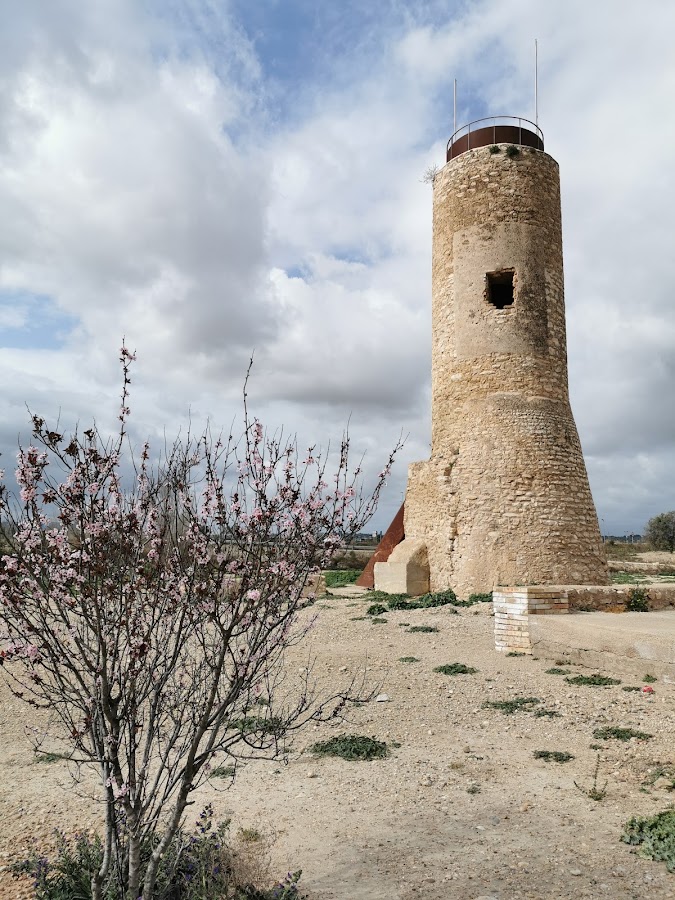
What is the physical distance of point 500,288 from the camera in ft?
46.8

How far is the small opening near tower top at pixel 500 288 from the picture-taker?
1361 cm

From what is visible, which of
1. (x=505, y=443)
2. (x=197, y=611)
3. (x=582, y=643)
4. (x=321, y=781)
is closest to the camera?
(x=197, y=611)

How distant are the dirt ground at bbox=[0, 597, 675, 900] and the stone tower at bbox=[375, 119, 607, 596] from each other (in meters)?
5.55

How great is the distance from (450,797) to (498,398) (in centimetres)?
987

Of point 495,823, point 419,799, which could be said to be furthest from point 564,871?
point 419,799

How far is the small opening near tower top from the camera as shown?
1361cm

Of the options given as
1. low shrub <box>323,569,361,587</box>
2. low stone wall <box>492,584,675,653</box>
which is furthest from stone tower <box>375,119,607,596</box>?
low shrub <box>323,569,361,587</box>

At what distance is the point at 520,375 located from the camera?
13.1 metres

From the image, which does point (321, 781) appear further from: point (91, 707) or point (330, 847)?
point (91, 707)

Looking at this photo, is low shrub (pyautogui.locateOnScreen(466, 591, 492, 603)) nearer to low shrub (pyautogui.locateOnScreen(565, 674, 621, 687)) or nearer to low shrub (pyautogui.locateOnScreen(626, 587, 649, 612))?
low shrub (pyautogui.locateOnScreen(626, 587, 649, 612))

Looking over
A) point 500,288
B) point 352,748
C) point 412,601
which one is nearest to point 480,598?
point 412,601

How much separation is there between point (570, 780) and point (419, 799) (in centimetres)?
114

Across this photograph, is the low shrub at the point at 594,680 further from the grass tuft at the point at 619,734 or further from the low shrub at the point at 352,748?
the low shrub at the point at 352,748

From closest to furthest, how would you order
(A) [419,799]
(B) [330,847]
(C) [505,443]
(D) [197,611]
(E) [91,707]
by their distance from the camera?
(E) [91,707] → (D) [197,611] → (B) [330,847] → (A) [419,799] → (C) [505,443]
